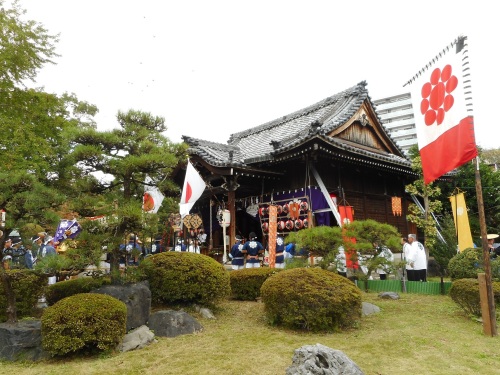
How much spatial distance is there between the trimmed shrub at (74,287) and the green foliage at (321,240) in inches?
165

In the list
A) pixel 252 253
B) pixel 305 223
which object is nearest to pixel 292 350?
pixel 252 253

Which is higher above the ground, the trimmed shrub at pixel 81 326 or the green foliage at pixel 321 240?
the green foliage at pixel 321 240

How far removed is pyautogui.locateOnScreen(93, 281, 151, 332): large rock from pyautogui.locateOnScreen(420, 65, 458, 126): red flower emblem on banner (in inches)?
256

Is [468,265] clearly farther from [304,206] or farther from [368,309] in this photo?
[304,206]

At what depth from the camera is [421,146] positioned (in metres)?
7.64

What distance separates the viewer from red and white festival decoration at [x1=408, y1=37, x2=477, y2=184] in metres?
6.61

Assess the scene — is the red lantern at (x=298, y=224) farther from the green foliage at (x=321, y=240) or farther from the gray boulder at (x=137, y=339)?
the gray boulder at (x=137, y=339)

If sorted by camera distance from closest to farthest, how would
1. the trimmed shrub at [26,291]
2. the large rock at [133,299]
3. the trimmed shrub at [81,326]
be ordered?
1. the trimmed shrub at [81,326]
2. the large rock at [133,299]
3. the trimmed shrub at [26,291]

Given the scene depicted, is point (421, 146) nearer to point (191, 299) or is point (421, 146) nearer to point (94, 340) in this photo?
point (191, 299)

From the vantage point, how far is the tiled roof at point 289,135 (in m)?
14.1

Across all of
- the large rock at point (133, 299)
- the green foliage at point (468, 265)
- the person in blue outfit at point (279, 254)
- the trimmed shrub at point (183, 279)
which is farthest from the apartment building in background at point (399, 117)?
the large rock at point (133, 299)

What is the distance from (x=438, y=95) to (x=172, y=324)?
6.67 metres

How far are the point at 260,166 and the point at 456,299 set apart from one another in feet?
29.1

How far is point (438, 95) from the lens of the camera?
7.21 m
